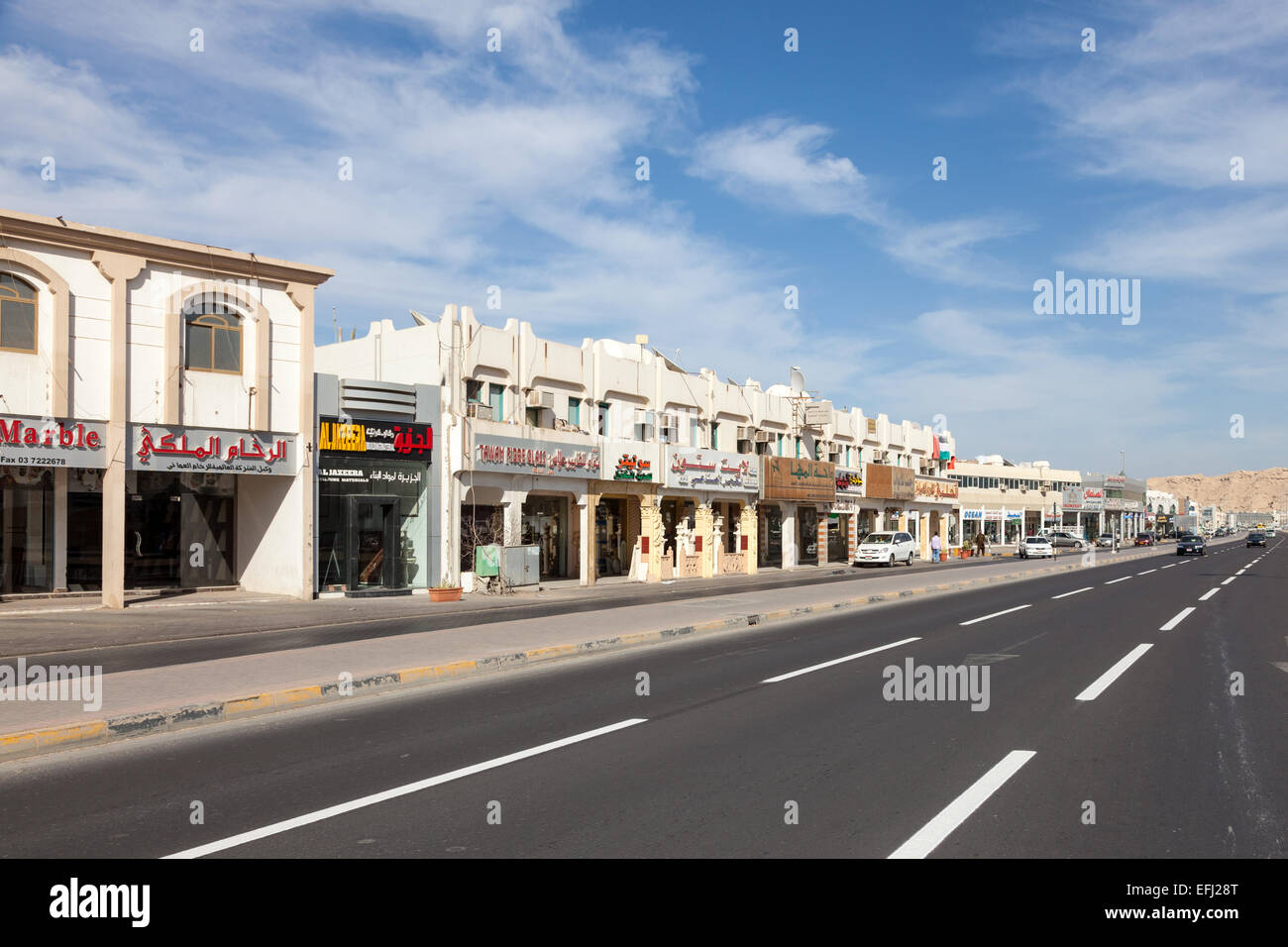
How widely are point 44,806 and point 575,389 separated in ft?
88.1

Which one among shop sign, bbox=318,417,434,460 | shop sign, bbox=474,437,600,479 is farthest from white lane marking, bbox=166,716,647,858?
shop sign, bbox=474,437,600,479

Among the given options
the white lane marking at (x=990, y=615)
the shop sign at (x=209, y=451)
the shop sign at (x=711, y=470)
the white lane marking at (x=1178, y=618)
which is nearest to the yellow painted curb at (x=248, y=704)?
the white lane marking at (x=990, y=615)

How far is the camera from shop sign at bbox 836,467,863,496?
4944 cm

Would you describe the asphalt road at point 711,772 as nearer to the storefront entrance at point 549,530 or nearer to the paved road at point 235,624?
the paved road at point 235,624

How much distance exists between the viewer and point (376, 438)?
84.9ft

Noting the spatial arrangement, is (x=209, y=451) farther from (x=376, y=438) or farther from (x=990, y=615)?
(x=990, y=615)

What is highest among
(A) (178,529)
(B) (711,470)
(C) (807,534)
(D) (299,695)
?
(B) (711,470)

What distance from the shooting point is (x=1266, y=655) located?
45.2 feet

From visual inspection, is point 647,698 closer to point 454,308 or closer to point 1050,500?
point 454,308

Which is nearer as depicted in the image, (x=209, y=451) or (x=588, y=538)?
(x=209, y=451)

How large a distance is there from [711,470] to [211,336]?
20448 mm

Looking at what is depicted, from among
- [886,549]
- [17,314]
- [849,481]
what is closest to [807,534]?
[849,481]

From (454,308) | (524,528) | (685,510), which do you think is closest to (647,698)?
(454,308)

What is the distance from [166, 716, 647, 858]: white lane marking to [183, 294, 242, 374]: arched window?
1808cm
